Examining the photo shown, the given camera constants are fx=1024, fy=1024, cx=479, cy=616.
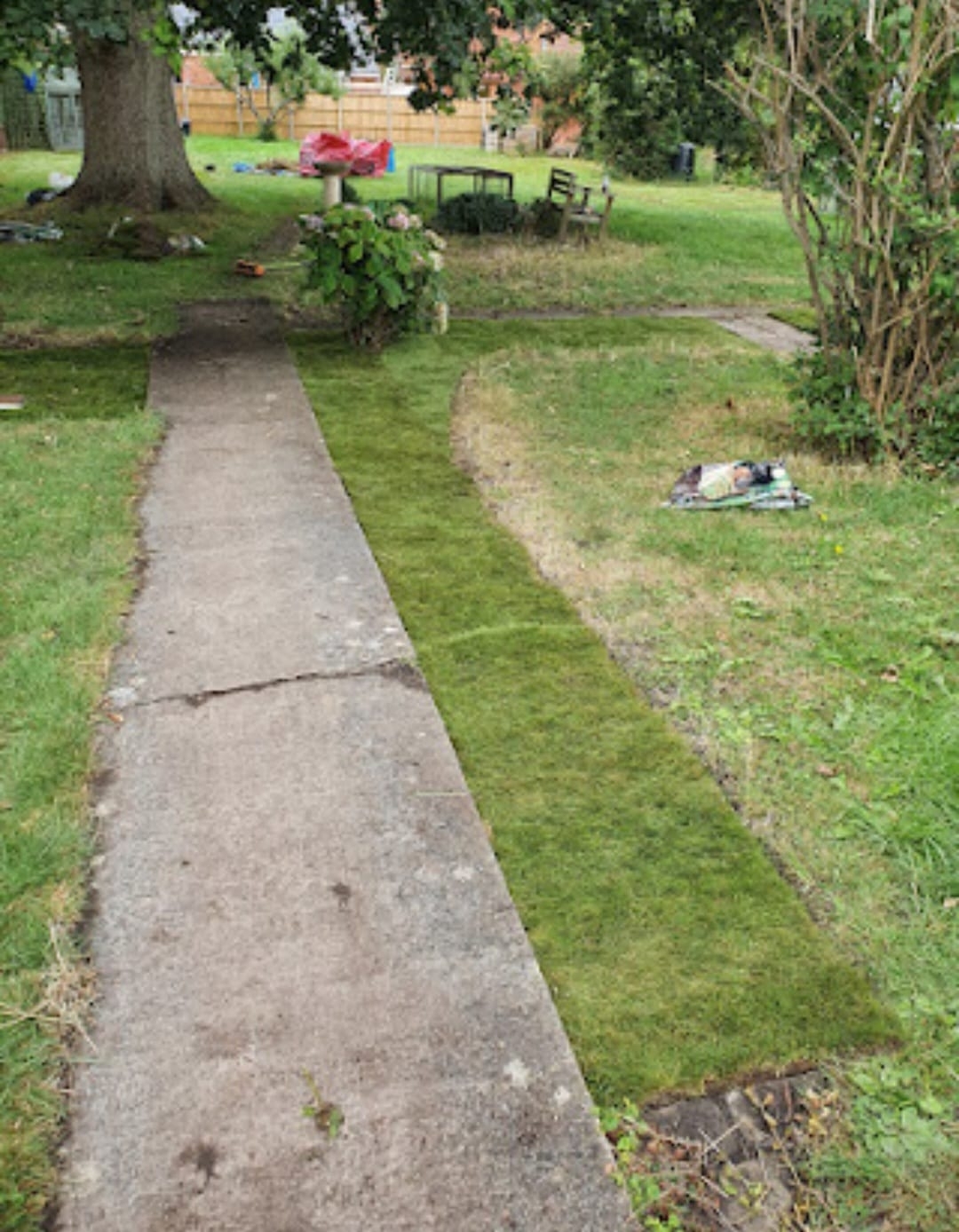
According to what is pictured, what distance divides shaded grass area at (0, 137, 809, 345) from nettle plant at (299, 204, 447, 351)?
1856 millimetres

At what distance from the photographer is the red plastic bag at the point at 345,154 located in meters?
14.4

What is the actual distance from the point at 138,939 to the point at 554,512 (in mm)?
3336

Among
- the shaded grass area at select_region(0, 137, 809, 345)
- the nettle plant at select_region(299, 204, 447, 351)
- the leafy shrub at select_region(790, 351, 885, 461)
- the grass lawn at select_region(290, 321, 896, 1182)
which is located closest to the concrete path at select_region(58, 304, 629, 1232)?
the grass lawn at select_region(290, 321, 896, 1182)

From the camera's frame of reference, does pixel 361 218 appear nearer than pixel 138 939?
No

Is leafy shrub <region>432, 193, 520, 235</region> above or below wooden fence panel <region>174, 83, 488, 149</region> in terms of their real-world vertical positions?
below

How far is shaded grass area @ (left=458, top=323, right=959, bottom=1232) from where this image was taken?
2.27 m

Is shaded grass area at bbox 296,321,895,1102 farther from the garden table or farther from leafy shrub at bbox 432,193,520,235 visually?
the garden table

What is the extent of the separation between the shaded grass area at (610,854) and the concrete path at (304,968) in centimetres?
12

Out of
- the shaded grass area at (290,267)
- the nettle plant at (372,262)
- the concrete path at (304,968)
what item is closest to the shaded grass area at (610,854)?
the concrete path at (304,968)

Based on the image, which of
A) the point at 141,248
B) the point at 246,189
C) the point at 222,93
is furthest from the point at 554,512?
the point at 222,93

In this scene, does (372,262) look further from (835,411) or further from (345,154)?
(345,154)

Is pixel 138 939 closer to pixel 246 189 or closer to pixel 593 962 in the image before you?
pixel 593 962

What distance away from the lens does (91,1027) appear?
2.32m

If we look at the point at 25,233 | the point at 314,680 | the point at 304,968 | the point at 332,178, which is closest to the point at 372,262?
the point at 314,680
